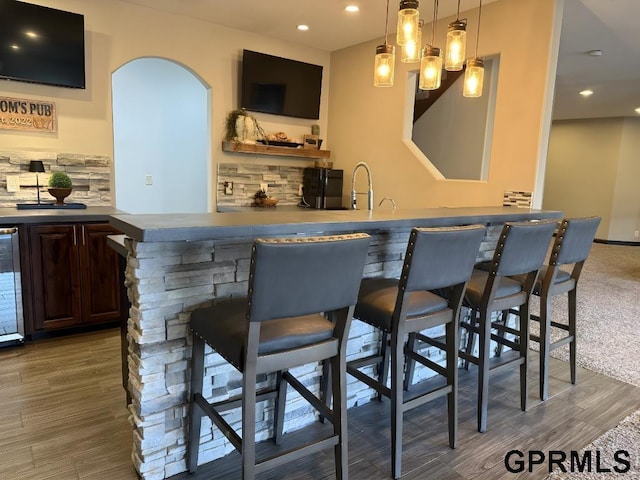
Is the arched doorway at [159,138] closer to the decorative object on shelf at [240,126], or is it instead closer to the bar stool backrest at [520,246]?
the decorative object on shelf at [240,126]

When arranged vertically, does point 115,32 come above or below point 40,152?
above

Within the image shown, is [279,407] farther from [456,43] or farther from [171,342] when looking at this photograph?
[456,43]

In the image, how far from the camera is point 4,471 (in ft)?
5.98

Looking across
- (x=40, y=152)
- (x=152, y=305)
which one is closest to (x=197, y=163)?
(x=40, y=152)

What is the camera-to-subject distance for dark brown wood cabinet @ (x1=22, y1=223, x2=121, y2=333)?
10.1ft

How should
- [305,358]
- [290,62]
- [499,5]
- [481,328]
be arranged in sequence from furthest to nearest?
[290,62] → [499,5] → [481,328] → [305,358]

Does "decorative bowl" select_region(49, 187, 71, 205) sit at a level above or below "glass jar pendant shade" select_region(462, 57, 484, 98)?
below

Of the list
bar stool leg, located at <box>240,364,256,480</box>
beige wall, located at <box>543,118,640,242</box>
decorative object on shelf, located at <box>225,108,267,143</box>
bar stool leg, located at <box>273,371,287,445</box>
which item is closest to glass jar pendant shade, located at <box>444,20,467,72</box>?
bar stool leg, located at <box>273,371,287,445</box>

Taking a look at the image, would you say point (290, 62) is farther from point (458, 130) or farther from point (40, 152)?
point (40, 152)

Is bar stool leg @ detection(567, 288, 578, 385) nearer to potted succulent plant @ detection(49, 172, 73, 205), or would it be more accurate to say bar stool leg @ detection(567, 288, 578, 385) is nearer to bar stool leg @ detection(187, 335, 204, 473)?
bar stool leg @ detection(187, 335, 204, 473)

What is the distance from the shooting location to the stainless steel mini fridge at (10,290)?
291 centimetres

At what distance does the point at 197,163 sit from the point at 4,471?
430cm

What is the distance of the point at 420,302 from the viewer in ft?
6.37

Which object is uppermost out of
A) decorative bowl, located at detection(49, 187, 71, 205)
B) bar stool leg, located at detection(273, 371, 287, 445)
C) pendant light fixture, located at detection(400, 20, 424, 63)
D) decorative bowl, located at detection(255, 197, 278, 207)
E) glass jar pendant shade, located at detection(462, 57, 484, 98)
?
pendant light fixture, located at detection(400, 20, 424, 63)
